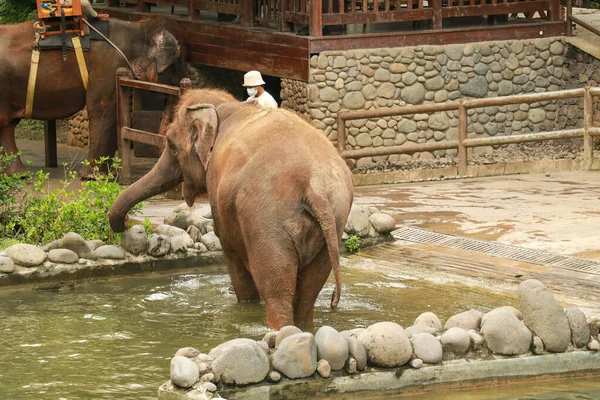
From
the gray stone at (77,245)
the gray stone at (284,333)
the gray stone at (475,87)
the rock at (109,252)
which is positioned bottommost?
the rock at (109,252)

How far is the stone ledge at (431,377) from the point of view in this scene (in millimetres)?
7348

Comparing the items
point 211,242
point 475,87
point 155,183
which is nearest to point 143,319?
point 155,183

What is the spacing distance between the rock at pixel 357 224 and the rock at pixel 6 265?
3046mm

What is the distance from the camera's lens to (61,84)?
1573 cm

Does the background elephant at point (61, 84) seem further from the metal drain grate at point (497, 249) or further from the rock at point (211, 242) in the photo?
the metal drain grate at point (497, 249)

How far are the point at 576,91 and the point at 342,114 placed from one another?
2906mm

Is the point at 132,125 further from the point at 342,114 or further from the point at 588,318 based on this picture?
the point at 588,318

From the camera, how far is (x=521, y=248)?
1127 cm

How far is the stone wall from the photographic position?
54.9 ft

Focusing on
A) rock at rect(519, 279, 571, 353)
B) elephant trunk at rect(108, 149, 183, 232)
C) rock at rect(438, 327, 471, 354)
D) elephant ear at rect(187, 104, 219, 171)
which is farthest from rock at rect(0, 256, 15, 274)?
rock at rect(519, 279, 571, 353)

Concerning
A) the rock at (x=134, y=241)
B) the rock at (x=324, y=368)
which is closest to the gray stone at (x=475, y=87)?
the rock at (x=134, y=241)

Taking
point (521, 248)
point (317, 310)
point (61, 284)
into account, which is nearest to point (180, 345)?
point (317, 310)

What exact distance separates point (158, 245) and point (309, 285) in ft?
9.68

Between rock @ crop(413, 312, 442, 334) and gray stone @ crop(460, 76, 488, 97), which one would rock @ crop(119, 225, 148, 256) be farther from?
→ gray stone @ crop(460, 76, 488, 97)
